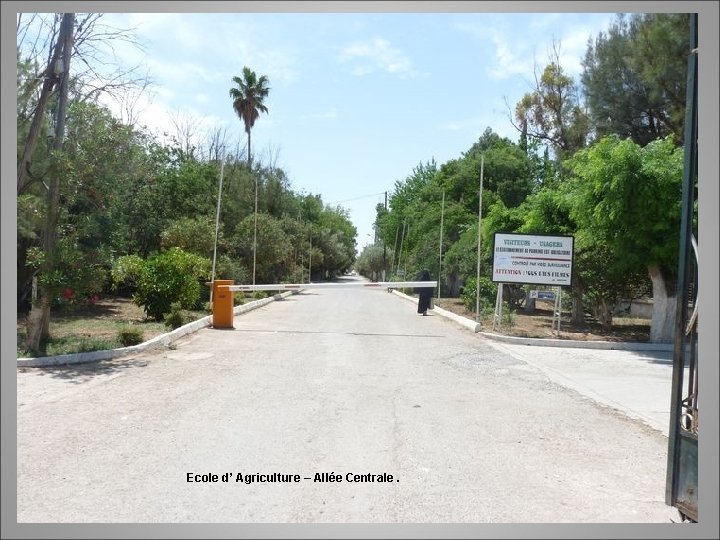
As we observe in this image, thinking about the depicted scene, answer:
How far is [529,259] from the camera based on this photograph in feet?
50.3

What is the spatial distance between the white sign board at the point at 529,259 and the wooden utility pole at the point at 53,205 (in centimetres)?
1027

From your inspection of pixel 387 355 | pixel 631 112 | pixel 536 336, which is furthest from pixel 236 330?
pixel 631 112

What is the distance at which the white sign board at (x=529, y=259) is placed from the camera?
15.2 meters

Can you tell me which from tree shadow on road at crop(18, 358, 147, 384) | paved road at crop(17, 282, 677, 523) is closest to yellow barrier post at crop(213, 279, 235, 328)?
paved road at crop(17, 282, 677, 523)

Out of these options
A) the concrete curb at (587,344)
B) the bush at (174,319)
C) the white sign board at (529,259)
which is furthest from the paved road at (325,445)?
the white sign board at (529,259)

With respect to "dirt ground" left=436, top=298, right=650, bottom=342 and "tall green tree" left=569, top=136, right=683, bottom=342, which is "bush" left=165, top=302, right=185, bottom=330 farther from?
"tall green tree" left=569, top=136, right=683, bottom=342

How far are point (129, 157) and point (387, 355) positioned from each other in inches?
252

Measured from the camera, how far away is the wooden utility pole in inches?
403

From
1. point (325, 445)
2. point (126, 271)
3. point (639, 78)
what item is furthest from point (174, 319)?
point (639, 78)

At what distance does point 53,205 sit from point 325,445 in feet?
25.3

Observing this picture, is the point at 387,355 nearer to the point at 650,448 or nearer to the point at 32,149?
the point at 650,448

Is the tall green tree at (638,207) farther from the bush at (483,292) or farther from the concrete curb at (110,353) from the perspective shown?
the concrete curb at (110,353)

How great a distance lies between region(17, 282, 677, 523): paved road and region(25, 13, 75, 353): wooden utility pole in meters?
1.55

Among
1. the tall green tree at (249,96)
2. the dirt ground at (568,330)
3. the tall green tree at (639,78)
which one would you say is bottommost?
the dirt ground at (568,330)
